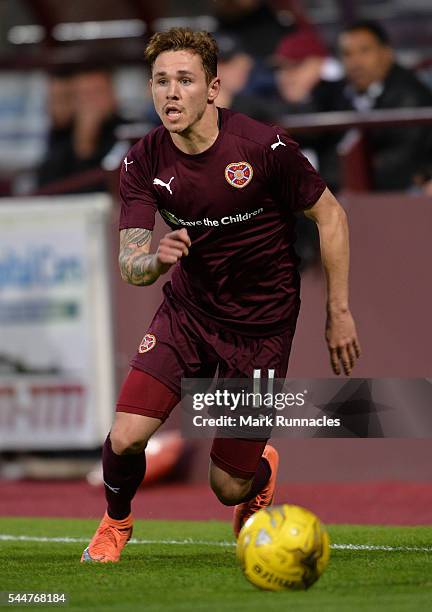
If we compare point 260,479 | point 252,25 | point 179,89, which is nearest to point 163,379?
point 260,479

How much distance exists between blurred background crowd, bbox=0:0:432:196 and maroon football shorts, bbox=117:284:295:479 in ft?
14.1

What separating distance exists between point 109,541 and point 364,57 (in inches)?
222

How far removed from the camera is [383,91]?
1101 centimetres

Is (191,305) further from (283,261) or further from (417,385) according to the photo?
(417,385)

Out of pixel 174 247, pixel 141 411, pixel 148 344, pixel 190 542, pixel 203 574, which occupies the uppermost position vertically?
pixel 174 247

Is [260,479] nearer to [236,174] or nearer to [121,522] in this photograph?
[121,522]

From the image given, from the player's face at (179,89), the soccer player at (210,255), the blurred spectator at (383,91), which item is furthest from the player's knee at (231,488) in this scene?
A: the blurred spectator at (383,91)

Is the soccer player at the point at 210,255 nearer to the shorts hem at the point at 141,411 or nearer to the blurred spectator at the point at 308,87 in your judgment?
the shorts hem at the point at 141,411

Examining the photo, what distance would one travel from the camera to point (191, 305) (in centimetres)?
658

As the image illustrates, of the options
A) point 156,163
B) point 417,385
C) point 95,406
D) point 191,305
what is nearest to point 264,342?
point 191,305

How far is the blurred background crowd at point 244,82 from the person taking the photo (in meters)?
10.8

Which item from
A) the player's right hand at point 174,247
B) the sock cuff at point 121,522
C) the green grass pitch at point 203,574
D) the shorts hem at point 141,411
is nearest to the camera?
the green grass pitch at point 203,574

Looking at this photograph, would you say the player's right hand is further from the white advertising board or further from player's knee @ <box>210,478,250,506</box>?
the white advertising board

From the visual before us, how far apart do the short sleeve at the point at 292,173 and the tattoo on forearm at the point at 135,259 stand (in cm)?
65
